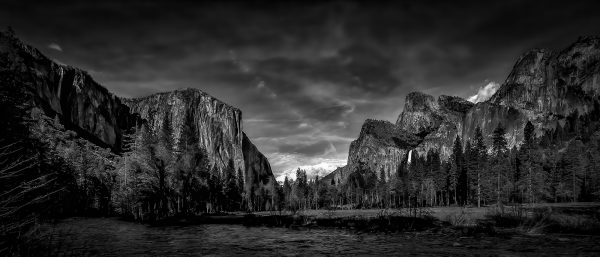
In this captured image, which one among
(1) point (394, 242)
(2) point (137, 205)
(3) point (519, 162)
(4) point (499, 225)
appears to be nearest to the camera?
(1) point (394, 242)

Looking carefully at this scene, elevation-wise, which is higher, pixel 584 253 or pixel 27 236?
pixel 27 236

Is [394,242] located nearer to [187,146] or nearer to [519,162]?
[187,146]

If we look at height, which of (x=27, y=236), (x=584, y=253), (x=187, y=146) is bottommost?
(x=584, y=253)

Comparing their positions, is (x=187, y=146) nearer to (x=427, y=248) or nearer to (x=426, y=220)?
(x=426, y=220)

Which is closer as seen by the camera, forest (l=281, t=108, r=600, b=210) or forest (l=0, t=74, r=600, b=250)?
forest (l=0, t=74, r=600, b=250)

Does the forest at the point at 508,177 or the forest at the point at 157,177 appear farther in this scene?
the forest at the point at 508,177

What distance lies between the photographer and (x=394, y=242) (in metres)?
20.8

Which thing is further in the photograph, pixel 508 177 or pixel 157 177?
pixel 508 177

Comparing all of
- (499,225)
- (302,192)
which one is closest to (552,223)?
(499,225)

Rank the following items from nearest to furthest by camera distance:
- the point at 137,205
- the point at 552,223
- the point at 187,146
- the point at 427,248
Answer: the point at 427,248
the point at 552,223
the point at 137,205
the point at 187,146

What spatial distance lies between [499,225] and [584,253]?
13.8 m

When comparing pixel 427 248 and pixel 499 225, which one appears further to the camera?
pixel 499 225

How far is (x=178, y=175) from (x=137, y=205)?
857 cm

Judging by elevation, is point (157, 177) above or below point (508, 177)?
above
